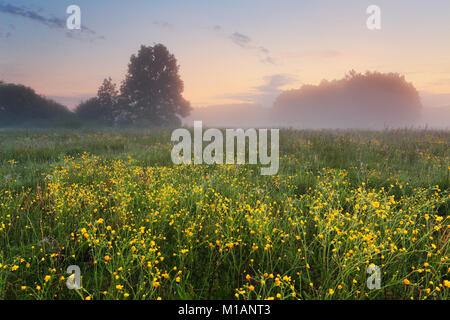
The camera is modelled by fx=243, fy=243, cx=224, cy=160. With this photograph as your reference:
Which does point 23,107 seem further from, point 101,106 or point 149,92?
point 149,92

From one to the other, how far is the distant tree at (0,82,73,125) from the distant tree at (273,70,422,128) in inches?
2216

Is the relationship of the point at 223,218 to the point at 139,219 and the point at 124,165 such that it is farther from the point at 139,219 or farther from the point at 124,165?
the point at 124,165

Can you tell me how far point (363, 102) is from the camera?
71.8m

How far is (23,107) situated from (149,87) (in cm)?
2098

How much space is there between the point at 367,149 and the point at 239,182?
584 cm

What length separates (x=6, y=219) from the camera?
332 cm

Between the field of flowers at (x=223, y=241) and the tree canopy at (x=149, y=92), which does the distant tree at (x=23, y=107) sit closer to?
the tree canopy at (x=149, y=92)

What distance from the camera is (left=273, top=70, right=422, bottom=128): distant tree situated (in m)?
69.6

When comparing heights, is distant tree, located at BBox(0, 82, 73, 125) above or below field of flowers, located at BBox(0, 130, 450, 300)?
above

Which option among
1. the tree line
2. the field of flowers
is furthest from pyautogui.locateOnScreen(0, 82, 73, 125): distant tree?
the field of flowers

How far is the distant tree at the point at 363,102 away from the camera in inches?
2739

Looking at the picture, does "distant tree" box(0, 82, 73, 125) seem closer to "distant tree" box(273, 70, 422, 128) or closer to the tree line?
the tree line

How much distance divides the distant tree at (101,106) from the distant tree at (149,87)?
3.51 meters

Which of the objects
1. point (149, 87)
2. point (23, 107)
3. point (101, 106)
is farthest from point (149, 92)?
point (23, 107)
